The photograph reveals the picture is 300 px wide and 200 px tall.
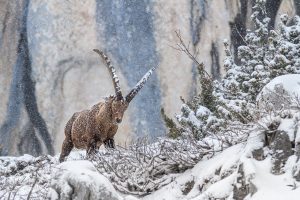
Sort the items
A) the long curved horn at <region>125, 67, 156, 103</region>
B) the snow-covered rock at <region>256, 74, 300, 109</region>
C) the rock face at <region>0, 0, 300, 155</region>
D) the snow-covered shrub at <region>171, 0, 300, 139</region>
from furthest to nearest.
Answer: the rock face at <region>0, 0, 300, 155</region> < the long curved horn at <region>125, 67, 156, 103</region> < the snow-covered shrub at <region>171, 0, 300, 139</region> < the snow-covered rock at <region>256, 74, 300, 109</region>

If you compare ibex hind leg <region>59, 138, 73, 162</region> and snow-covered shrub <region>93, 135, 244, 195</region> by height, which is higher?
snow-covered shrub <region>93, 135, 244, 195</region>

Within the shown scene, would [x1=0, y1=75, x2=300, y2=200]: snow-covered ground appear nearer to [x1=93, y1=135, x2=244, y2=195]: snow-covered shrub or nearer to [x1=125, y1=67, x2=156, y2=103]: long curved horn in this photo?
[x1=93, y1=135, x2=244, y2=195]: snow-covered shrub

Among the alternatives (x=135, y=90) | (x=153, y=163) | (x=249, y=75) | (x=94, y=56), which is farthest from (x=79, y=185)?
(x=94, y=56)

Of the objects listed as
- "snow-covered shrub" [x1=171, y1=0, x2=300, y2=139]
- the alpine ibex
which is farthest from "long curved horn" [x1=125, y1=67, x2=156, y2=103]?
"snow-covered shrub" [x1=171, y1=0, x2=300, y2=139]

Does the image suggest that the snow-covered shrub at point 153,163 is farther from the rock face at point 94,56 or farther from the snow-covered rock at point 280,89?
the rock face at point 94,56

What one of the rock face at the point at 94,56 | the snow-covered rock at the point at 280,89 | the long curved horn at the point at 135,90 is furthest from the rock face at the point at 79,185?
the rock face at the point at 94,56

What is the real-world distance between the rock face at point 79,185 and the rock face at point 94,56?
1008 cm

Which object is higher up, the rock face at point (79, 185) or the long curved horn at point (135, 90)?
the long curved horn at point (135, 90)

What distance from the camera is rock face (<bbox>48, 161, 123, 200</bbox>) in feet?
14.1

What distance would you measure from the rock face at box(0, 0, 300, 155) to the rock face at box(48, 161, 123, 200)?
1008cm

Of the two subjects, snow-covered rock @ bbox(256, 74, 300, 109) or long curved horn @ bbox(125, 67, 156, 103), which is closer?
snow-covered rock @ bbox(256, 74, 300, 109)

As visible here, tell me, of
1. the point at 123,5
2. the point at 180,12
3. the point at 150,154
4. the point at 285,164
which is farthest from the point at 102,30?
the point at 285,164

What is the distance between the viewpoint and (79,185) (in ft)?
14.4

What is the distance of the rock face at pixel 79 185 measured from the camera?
14.1 ft
